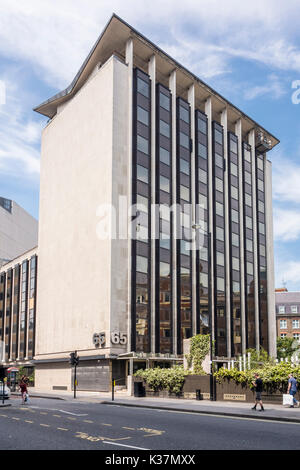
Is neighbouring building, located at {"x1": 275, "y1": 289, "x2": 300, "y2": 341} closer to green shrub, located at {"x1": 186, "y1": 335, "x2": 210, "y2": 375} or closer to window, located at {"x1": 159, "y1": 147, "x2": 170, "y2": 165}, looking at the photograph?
window, located at {"x1": 159, "y1": 147, "x2": 170, "y2": 165}

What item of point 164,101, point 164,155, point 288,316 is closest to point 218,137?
point 164,101

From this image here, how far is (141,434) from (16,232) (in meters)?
109

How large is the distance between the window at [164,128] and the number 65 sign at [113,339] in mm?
23559

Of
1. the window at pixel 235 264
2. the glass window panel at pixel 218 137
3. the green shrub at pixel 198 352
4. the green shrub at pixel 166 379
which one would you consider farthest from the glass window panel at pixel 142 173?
the green shrub at pixel 166 379

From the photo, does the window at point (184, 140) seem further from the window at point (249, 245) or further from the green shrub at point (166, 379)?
the green shrub at point (166, 379)

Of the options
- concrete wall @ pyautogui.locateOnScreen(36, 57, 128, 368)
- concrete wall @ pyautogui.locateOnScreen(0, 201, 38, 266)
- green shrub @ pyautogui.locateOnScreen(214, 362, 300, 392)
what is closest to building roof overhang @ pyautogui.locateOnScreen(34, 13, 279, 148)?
concrete wall @ pyautogui.locateOnScreen(36, 57, 128, 368)

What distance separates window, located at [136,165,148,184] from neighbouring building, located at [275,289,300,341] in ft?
224

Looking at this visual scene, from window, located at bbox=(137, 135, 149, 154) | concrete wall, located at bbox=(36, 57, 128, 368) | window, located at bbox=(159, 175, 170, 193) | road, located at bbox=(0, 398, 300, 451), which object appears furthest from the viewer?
window, located at bbox=(159, 175, 170, 193)

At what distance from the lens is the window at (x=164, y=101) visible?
192ft

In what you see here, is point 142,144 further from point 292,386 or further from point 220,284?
point 292,386

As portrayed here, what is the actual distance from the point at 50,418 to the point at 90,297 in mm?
31178

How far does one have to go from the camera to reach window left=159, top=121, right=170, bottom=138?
57.8m

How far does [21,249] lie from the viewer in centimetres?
12038

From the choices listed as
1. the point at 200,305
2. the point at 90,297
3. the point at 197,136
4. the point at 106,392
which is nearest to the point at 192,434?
the point at 106,392
